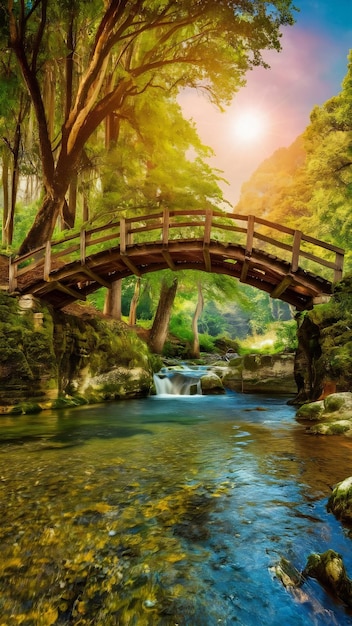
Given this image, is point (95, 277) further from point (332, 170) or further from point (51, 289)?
point (332, 170)

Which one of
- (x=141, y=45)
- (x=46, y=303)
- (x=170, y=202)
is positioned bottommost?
(x=46, y=303)

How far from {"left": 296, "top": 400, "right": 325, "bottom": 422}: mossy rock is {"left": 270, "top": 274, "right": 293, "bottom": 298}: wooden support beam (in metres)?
3.77

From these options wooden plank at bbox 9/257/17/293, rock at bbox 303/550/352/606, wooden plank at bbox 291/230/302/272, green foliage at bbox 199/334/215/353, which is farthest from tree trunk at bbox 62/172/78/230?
rock at bbox 303/550/352/606

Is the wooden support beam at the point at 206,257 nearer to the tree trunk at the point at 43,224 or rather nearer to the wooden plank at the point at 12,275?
the wooden plank at the point at 12,275

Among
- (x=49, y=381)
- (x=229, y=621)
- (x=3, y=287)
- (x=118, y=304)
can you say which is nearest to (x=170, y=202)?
(x=118, y=304)

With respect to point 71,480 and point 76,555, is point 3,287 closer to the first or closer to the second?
point 71,480

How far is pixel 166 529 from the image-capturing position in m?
3.21

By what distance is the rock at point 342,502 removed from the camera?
334 centimetres

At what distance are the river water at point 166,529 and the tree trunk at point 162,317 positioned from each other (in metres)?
14.3

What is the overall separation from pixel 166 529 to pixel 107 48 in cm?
1438

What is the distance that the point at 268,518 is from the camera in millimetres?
3480

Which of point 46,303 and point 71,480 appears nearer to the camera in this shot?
point 71,480

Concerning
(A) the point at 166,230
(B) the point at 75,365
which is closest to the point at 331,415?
(A) the point at 166,230

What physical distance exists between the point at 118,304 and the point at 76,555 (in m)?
15.3
